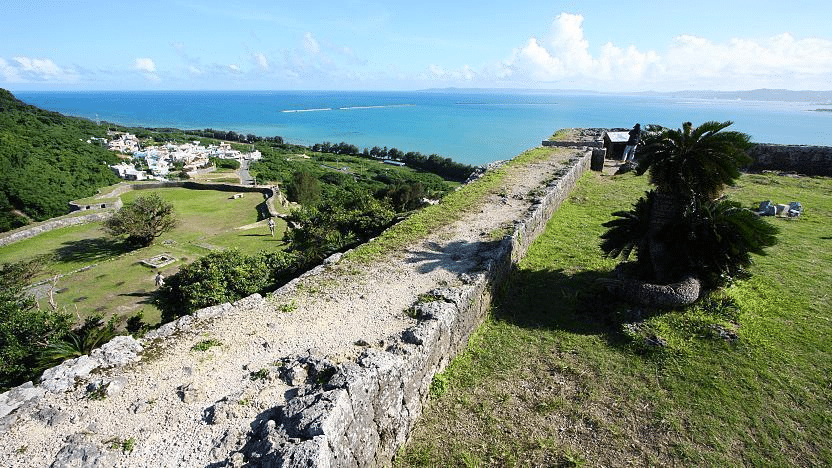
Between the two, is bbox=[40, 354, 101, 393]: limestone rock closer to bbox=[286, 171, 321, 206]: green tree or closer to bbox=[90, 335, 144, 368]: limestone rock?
bbox=[90, 335, 144, 368]: limestone rock

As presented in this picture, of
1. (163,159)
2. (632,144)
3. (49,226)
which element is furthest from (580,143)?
(163,159)

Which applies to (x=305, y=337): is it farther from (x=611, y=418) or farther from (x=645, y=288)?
(x=645, y=288)

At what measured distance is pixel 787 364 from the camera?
7.11 metres

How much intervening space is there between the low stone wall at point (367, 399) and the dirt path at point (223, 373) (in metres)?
0.38

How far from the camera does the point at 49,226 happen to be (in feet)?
95.7

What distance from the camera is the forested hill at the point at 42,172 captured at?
112 ft

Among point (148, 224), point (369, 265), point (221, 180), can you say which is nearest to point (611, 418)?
point (369, 265)

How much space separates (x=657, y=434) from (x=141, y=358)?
7.49 metres

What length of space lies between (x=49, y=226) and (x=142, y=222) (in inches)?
424

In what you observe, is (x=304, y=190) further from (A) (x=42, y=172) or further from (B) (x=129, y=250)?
(A) (x=42, y=172)

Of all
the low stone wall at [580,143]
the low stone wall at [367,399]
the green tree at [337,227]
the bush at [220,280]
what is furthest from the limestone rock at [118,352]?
the low stone wall at [580,143]

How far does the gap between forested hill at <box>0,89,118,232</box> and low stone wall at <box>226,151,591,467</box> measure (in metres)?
38.2

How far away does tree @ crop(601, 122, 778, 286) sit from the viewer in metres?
8.18

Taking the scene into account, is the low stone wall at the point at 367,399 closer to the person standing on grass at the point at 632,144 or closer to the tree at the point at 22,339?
the tree at the point at 22,339
